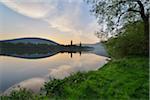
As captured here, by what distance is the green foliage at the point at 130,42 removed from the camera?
16.9m

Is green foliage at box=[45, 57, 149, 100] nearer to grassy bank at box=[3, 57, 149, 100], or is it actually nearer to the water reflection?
grassy bank at box=[3, 57, 149, 100]

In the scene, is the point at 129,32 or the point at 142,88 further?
the point at 129,32

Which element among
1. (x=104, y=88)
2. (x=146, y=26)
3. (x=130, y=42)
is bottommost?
(x=104, y=88)

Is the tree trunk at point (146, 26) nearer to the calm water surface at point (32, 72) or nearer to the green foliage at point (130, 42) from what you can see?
the green foliage at point (130, 42)

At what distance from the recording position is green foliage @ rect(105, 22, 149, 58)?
1688cm

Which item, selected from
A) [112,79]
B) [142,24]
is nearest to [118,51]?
[142,24]

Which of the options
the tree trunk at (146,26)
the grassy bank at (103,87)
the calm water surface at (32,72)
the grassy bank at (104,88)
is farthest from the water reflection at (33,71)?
the tree trunk at (146,26)

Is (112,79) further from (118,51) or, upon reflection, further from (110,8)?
(118,51)

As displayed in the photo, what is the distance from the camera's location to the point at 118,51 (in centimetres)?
1927

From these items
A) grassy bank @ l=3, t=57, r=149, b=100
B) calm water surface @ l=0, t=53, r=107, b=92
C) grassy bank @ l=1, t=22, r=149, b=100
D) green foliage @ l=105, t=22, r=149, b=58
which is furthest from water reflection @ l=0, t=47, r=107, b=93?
green foliage @ l=105, t=22, r=149, b=58

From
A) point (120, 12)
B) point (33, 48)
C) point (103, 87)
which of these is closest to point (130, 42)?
point (120, 12)

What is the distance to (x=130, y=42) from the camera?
1805 cm

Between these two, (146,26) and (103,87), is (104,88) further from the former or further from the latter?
(146,26)

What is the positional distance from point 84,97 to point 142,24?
9.19m
